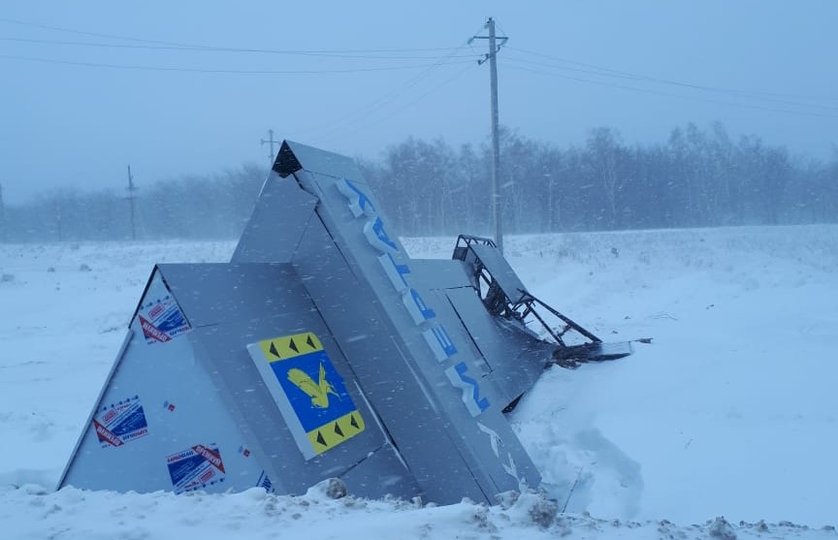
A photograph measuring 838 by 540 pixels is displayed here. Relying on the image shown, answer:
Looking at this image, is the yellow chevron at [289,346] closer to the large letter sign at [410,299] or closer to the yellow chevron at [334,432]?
the yellow chevron at [334,432]

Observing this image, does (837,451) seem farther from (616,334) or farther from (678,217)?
(678,217)

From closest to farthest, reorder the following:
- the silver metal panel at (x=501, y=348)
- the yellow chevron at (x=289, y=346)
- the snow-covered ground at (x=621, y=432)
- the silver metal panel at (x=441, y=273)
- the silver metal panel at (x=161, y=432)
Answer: the snow-covered ground at (x=621, y=432) → the silver metal panel at (x=161, y=432) → the yellow chevron at (x=289, y=346) → the silver metal panel at (x=441, y=273) → the silver metal panel at (x=501, y=348)

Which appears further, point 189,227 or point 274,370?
point 189,227

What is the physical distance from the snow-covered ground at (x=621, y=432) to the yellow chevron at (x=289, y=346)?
122 centimetres

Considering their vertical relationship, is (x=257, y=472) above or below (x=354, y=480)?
above

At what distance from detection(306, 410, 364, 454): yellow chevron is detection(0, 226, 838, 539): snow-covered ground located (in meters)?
1.00

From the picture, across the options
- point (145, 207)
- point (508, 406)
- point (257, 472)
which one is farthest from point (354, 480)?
point (145, 207)

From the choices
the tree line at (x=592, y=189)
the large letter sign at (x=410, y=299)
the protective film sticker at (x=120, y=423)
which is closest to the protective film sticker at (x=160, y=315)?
the protective film sticker at (x=120, y=423)

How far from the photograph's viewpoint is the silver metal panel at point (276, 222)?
411cm

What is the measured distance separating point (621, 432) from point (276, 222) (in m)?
3.44

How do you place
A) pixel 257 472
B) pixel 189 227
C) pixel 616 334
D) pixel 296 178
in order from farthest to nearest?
pixel 189 227, pixel 616 334, pixel 296 178, pixel 257 472

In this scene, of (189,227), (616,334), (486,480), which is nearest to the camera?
(486,480)

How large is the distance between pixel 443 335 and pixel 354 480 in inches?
46.4

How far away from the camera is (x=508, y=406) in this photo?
256 inches
